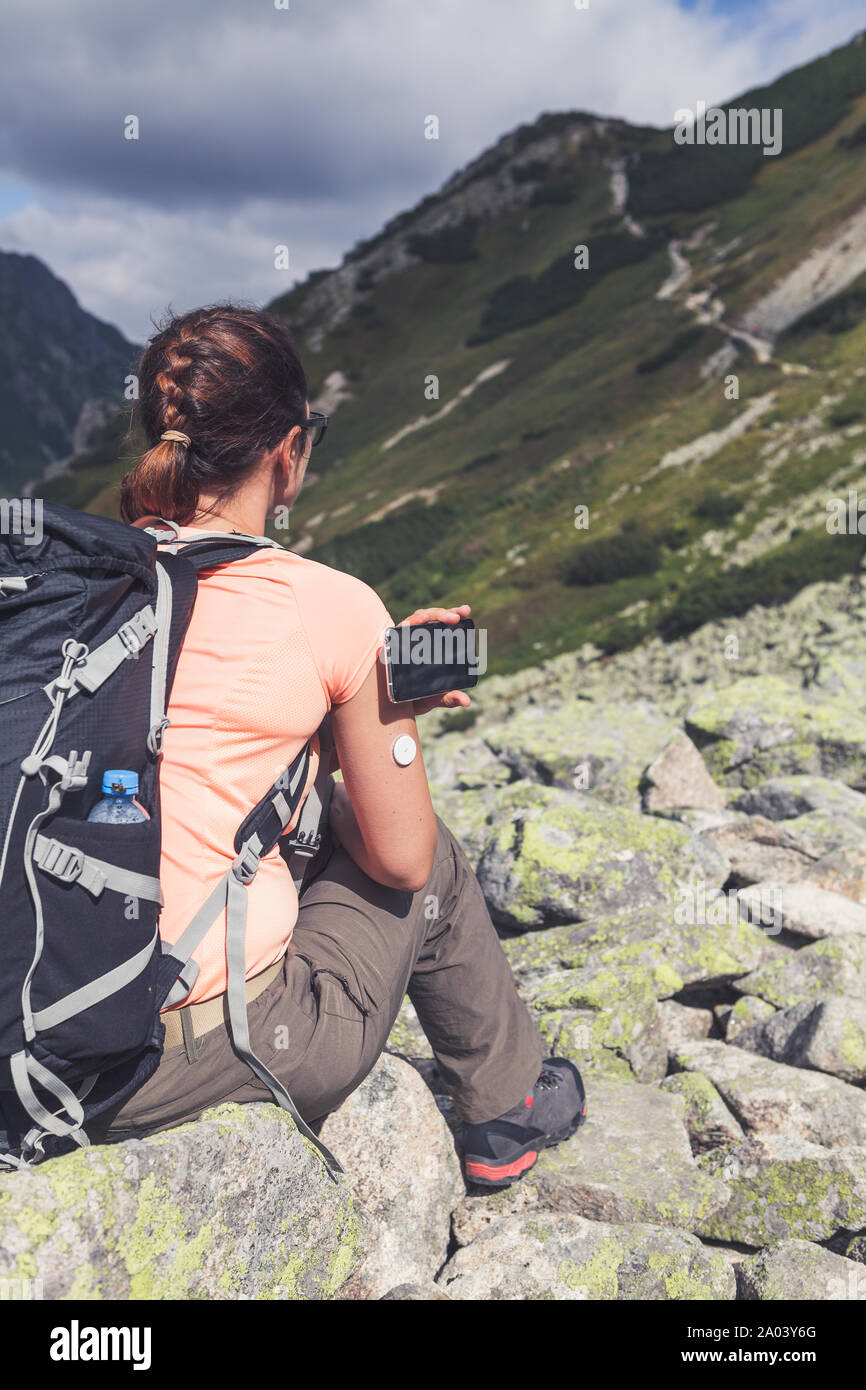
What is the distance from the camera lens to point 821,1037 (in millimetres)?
4586

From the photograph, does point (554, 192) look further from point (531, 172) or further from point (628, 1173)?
point (628, 1173)

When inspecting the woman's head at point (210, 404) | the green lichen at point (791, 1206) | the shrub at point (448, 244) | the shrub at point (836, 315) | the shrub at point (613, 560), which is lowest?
the green lichen at point (791, 1206)

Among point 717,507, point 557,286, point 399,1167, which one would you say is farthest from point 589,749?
point 557,286

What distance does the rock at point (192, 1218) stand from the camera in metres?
2.27

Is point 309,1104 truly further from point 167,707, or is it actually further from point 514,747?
point 514,747

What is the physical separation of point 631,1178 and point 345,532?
59.9 metres

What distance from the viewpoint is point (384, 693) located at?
3.04 metres

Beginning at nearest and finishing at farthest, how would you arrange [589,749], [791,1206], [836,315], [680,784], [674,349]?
[791,1206]
[680,784]
[589,749]
[836,315]
[674,349]

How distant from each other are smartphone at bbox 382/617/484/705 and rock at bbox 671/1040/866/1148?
2.73 metres

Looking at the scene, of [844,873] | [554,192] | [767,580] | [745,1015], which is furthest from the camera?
[554,192]

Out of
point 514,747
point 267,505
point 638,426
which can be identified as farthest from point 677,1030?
point 638,426

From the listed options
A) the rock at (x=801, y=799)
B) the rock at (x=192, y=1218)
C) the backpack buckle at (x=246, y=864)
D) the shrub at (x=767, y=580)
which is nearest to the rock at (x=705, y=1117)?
the rock at (x=192, y=1218)

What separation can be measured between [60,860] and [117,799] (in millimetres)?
249

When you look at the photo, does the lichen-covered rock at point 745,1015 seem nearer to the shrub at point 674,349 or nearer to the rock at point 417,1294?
the rock at point 417,1294
